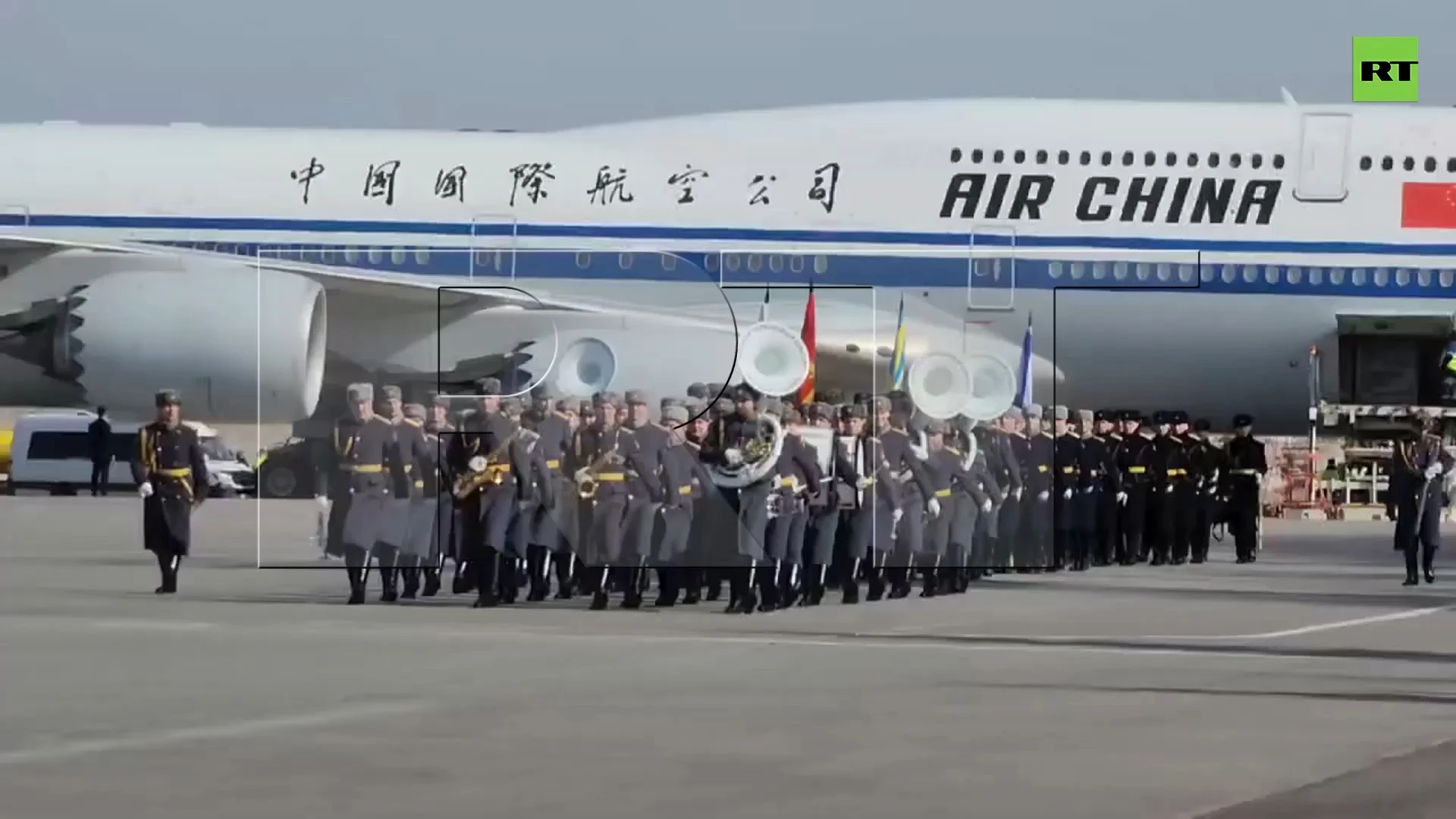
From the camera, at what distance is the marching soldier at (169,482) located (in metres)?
19.5

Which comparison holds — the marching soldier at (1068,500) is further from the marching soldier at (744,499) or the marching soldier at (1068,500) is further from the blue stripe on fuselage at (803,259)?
the marching soldier at (744,499)

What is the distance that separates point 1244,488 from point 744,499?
31.3ft

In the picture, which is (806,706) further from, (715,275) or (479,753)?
(715,275)

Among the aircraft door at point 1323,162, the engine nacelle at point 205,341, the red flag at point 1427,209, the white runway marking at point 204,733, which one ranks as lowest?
the white runway marking at point 204,733

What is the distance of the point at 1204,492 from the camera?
89.8 feet

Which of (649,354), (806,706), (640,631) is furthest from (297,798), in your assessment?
(649,354)

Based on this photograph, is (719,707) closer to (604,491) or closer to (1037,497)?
(604,491)

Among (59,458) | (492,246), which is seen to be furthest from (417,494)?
(59,458)

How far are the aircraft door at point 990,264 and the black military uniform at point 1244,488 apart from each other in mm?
2674

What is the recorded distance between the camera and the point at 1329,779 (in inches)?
388

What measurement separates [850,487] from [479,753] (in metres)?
→ 10.0

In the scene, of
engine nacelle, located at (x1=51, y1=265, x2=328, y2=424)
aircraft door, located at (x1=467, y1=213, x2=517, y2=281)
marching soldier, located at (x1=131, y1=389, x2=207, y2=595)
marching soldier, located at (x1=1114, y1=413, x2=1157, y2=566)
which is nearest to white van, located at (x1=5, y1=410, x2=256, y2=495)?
aircraft door, located at (x1=467, y1=213, x2=517, y2=281)

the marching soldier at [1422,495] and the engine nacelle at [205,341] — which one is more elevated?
the engine nacelle at [205,341]

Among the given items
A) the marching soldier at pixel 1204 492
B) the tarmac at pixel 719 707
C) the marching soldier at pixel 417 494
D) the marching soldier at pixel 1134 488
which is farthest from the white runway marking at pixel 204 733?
the marching soldier at pixel 1204 492
